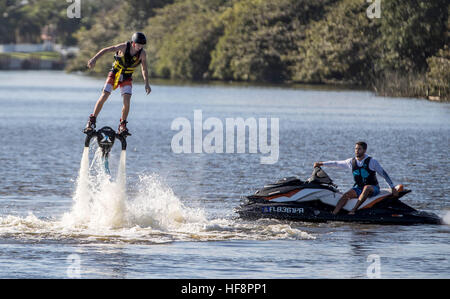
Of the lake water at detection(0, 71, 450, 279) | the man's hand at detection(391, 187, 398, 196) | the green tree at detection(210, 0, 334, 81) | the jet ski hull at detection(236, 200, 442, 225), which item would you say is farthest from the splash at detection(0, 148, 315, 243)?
the green tree at detection(210, 0, 334, 81)

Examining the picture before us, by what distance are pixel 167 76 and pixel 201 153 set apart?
87.7 meters

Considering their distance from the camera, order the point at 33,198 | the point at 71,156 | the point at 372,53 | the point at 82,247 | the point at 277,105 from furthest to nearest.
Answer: the point at 372,53
the point at 277,105
the point at 71,156
the point at 33,198
the point at 82,247

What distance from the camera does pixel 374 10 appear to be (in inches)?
Answer: 3209

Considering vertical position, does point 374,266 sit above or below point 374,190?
below

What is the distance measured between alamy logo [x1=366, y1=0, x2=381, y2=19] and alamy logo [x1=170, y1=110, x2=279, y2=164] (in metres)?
23.3

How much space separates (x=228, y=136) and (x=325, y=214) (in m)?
26.0

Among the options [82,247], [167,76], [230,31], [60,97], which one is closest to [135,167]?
[82,247]

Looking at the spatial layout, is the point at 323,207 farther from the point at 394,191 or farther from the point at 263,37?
the point at 263,37

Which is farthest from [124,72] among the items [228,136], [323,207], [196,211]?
[228,136]

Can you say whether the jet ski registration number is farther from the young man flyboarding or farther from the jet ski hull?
the young man flyboarding

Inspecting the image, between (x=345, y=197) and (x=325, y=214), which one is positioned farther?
(x=325, y=214)

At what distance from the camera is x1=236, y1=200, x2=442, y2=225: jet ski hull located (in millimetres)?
18484

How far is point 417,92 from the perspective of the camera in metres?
68.8

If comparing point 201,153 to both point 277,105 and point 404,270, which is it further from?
point 277,105
